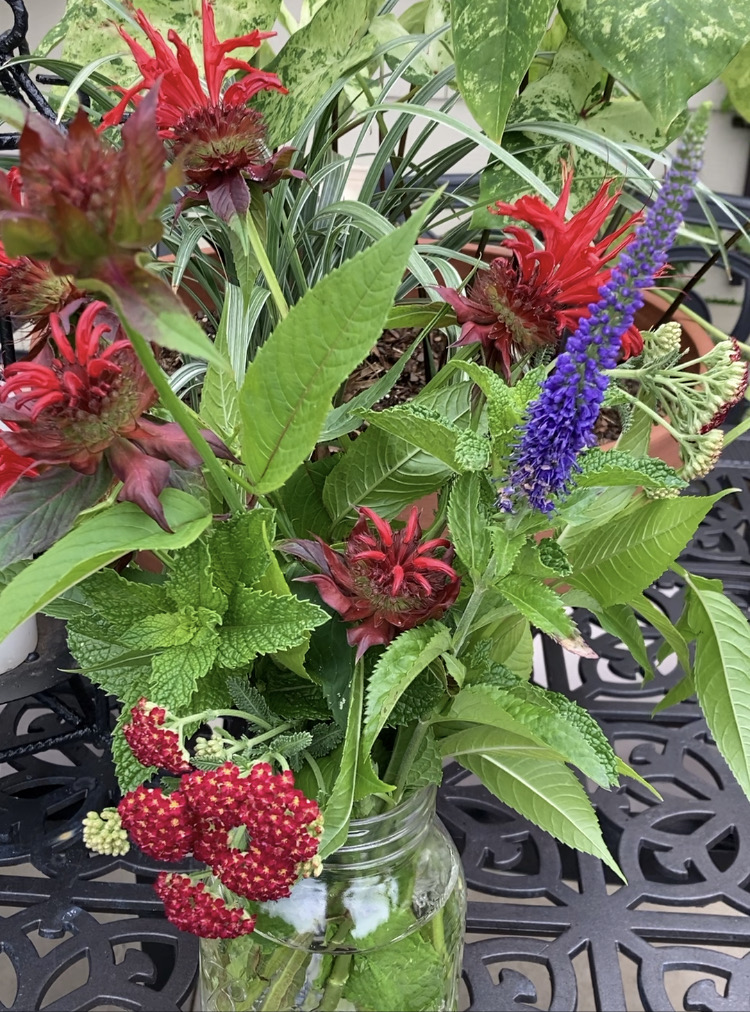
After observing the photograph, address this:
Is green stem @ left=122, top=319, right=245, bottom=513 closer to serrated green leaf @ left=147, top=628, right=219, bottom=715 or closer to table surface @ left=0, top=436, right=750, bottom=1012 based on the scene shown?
serrated green leaf @ left=147, top=628, right=219, bottom=715

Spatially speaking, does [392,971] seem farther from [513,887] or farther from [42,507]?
[42,507]

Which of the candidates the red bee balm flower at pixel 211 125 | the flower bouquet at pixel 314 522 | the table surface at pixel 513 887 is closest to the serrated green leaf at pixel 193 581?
the flower bouquet at pixel 314 522

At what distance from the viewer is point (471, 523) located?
249 mm

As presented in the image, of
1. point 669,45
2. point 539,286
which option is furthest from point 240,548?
point 669,45

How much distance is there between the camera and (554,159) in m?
0.44

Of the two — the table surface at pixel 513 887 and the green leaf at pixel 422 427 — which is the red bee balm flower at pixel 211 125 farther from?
the table surface at pixel 513 887

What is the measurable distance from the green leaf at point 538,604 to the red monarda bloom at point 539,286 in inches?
3.2

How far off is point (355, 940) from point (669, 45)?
14.2 inches

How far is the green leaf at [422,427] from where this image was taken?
0.23m

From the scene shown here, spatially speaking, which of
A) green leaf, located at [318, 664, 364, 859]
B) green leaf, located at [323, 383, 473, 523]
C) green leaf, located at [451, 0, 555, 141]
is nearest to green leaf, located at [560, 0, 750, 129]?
green leaf, located at [451, 0, 555, 141]

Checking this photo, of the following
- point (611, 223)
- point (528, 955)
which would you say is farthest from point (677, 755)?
point (611, 223)

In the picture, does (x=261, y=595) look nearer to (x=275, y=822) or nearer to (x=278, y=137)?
(x=275, y=822)

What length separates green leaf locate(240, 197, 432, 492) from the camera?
0.19 m

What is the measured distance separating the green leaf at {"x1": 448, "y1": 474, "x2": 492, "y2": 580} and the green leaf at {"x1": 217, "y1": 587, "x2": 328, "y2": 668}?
0.04m
